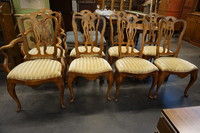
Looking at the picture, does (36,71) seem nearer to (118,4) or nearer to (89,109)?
(89,109)

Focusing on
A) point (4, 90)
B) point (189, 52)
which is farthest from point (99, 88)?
point (189, 52)

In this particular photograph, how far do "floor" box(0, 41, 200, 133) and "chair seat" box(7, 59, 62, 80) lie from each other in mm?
470

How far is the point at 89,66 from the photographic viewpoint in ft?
5.04

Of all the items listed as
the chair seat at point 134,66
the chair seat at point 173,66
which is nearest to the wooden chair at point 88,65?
the chair seat at point 134,66

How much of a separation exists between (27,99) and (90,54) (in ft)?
3.29

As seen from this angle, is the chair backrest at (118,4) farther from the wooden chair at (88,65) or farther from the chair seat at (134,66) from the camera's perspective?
the chair seat at (134,66)

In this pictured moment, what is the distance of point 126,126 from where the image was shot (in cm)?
142

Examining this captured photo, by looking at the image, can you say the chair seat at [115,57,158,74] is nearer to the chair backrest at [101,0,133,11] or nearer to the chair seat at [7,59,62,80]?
the chair seat at [7,59,62,80]

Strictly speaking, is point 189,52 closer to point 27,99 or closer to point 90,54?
point 90,54

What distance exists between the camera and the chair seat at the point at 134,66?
5.12 ft

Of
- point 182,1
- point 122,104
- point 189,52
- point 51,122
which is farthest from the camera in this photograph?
point 182,1

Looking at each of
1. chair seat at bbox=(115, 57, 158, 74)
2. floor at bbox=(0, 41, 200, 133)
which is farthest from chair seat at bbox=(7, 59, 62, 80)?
chair seat at bbox=(115, 57, 158, 74)

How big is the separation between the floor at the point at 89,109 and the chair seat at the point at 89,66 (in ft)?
1.55

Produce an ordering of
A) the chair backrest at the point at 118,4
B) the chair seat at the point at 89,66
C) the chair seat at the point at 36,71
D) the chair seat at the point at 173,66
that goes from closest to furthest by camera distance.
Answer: the chair seat at the point at 36,71
the chair seat at the point at 89,66
the chair seat at the point at 173,66
the chair backrest at the point at 118,4
